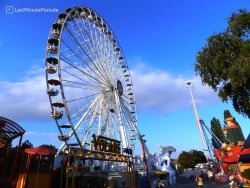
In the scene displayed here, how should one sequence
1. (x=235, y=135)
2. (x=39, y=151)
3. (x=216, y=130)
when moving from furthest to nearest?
1. (x=216, y=130)
2. (x=235, y=135)
3. (x=39, y=151)

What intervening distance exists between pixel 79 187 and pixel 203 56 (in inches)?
450

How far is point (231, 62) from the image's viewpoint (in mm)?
19234

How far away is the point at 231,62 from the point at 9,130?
13.2m

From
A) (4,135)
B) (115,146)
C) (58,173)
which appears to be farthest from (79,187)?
(115,146)

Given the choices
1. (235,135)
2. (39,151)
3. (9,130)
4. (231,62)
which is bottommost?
(39,151)

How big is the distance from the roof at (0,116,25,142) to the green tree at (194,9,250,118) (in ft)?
37.8

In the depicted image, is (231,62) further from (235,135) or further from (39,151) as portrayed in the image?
(235,135)

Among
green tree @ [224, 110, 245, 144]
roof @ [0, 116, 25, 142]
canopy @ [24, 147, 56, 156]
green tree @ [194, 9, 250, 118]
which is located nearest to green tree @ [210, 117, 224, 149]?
green tree @ [224, 110, 245, 144]

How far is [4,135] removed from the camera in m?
17.4

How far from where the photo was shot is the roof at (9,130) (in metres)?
16.8

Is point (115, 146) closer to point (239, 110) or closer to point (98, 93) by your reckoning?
point (98, 93)

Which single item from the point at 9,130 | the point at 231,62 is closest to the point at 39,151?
the point at 9,130

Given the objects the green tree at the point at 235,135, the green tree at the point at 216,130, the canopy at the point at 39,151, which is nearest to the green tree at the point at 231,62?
the canopy at the point at 39,151

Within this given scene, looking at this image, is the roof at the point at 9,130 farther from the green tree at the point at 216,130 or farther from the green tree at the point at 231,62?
the green tree at the point at 216,130
